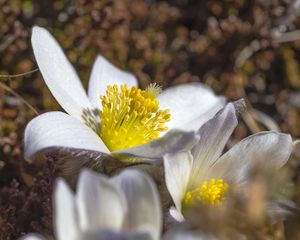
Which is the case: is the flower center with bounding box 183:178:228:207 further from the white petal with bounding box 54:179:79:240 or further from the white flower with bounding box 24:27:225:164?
the white petal with bounding box 54:179:79:240

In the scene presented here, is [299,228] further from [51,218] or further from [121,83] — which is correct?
[121,83]

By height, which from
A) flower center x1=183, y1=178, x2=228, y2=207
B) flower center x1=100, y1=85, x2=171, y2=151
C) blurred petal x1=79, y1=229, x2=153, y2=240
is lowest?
flower center x1=183, y1=178, x2=228, y2=207

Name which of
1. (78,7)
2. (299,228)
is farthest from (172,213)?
(78,7)

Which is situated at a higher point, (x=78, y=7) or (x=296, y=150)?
(x=78, y=7)

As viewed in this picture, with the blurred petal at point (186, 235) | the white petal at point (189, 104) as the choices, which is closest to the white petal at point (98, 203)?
the blurred petal at point (186, 235)

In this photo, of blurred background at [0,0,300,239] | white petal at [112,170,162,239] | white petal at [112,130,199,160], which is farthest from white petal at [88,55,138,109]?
white petal at [112,170,162,239]
